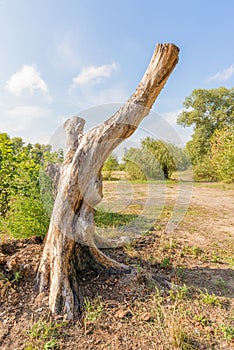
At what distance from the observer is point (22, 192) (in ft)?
10.5

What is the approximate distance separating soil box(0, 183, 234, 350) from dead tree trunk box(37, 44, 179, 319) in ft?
0.62

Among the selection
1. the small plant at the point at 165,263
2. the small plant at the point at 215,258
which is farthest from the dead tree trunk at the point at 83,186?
the small plant at the point at 215,258

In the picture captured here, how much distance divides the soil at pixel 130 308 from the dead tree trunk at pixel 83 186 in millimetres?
190

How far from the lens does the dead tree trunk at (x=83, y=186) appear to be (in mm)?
1966

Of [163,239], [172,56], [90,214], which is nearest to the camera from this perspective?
[172,56]

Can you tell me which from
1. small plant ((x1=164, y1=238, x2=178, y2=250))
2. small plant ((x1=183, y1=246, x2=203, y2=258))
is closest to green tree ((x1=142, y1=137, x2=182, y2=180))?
small plant ((x1=164, y1=238, x2=178, y2=250))

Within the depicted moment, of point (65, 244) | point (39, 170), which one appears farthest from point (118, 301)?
point (39, 170)

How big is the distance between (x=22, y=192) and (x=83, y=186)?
161cm

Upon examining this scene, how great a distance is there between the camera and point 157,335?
5.46 ft

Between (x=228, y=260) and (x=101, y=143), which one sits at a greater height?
(x=101, y=143)

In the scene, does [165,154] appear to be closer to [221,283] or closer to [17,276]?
[221,283]

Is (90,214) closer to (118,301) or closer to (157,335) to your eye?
(118,301)

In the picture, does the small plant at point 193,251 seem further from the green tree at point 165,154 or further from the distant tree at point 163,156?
the distant tree at point 163,156

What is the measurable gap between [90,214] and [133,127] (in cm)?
97
